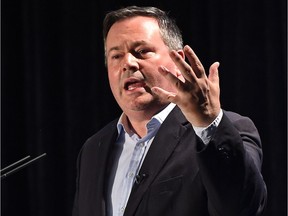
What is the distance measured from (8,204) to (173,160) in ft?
5.37

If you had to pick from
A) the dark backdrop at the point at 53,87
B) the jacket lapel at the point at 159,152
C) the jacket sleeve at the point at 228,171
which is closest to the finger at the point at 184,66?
the jacket sleeve at the point at 228,171

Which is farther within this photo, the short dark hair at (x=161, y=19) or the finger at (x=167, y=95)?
the short dark hair at (x=161, y=19)

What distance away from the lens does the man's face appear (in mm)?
1729

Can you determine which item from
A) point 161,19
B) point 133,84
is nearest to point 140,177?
point 133,84

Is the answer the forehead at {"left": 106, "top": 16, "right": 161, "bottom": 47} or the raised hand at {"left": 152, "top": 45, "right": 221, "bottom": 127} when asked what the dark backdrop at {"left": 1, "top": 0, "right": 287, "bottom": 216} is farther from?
the raised hand at {"left": 152, "top": 45, "right": 221, "bottom": 127}

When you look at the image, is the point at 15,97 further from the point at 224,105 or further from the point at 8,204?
the point at 224,105

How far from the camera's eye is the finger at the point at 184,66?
1.23m

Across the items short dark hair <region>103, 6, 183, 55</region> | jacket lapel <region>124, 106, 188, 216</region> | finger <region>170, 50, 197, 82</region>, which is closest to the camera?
finger <region>170, 50, 197, 82</region>

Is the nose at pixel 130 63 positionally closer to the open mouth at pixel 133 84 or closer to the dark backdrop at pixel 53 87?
the open mouth at pixel 133 84

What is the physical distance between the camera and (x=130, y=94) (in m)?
1.73

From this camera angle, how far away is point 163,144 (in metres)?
1.63

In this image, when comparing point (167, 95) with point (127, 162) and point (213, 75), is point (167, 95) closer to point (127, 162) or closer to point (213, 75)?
point (213, 75)

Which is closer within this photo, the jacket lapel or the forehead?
the jacket lapel

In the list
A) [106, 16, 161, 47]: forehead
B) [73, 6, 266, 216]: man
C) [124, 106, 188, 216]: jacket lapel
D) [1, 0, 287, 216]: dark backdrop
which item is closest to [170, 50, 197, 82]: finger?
[73, 6, 266, 216]: man
